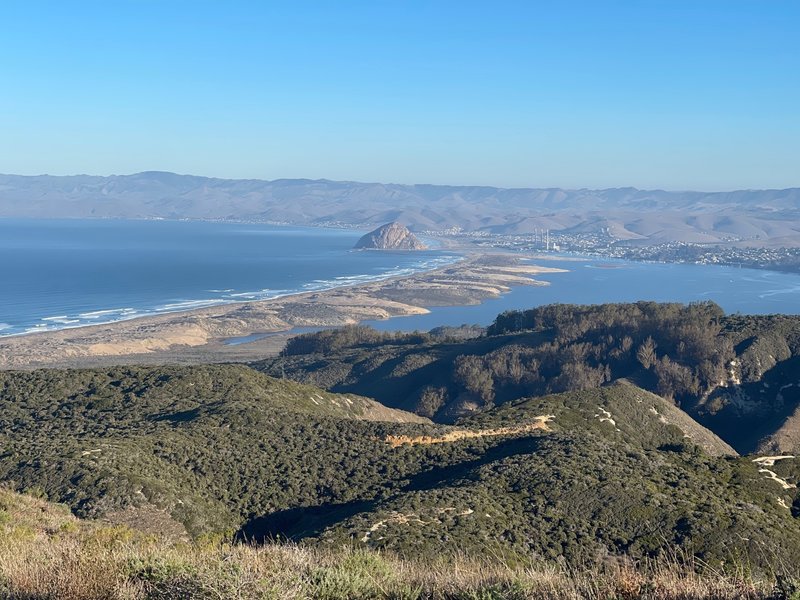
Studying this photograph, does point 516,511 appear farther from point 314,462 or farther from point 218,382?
point 218,382

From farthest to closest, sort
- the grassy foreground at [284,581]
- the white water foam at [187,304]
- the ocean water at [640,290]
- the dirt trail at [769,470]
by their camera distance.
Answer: the ocean water at [640,290]
the white water foam at [187,304]
the dirt trail at [769,470]
the grassy foreground at [284,581]

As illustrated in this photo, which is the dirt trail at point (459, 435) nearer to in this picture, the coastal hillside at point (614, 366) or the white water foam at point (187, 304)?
the coastal hillside at point (614, 366)

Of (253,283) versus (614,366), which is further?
(253,283)

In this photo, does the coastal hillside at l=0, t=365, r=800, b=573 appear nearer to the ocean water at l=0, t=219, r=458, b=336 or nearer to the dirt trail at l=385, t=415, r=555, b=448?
the dirt trail at l=385, t=415, r=555, b=448

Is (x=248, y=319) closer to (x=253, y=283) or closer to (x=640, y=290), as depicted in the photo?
(x=253, y=283)

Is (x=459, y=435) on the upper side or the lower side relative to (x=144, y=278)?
upper

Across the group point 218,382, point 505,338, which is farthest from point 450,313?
point 218,382

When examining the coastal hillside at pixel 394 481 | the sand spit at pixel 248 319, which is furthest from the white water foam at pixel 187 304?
the coastal hillside at pixel 394 481

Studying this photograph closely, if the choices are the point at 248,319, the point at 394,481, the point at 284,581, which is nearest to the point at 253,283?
the point at 248,319
